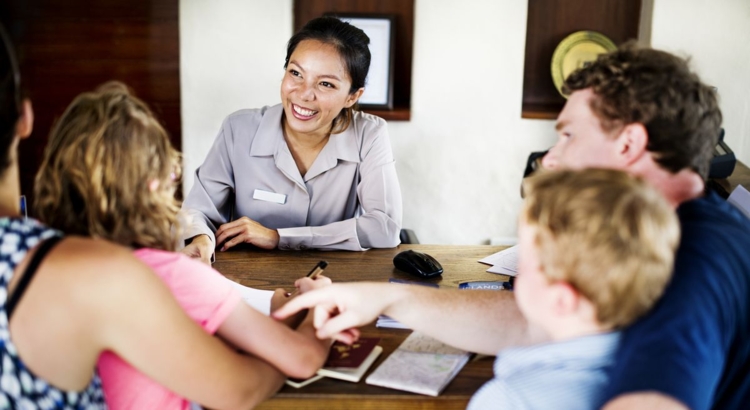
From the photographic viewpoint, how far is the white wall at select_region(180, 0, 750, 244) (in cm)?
369

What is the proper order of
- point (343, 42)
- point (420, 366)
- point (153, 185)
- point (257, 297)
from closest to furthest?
point (153, 185) → point (420, 366) → point (257, 297) → point (343, 42)

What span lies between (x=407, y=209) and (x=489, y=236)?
0.47m

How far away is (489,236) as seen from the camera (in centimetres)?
407

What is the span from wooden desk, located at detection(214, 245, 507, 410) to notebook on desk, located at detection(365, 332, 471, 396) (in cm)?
1

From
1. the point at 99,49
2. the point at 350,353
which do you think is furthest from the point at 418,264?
the point at 99,49

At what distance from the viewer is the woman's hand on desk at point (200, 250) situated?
2.06 metres

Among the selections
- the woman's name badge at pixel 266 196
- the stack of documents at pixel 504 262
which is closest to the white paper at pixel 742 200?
the stack of documents at pixel 504 262

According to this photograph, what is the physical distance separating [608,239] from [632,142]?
1.25ft

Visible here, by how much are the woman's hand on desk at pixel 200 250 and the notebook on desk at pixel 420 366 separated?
2.47 feet

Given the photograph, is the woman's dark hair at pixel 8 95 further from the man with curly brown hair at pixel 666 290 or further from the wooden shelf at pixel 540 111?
the wooden shelf at pixel 540 111

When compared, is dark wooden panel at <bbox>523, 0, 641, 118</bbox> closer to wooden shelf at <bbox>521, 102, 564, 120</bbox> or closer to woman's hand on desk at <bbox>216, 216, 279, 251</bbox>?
wooden shelf at <bbox>521, 102, 564, 120</bbox>

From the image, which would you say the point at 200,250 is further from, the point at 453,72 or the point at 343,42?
the point at 453,72

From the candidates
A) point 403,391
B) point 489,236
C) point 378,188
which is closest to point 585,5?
point 489,236

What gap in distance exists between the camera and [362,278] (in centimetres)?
199
